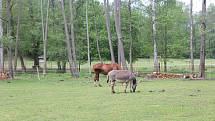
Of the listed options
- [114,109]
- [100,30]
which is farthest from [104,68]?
[100,30]

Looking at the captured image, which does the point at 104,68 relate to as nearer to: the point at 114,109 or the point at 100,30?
the point at 114,109

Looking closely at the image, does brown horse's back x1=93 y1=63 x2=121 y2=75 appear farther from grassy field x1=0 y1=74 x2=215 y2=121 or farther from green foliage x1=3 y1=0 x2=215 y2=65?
green foliage x1=3 y1=0 x2=215 y2=65

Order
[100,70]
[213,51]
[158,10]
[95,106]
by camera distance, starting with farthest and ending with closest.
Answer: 1. [213,51]
2. [158,10]
3. [100,70]
4. [95,106]

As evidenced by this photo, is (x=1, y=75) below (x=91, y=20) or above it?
below

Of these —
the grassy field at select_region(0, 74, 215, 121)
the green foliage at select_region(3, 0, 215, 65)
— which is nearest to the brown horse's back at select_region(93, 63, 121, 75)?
the grassy field at select_region(0, 74, 215, 121)

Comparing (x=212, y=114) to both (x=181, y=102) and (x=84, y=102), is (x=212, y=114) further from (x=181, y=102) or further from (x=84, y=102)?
(x=84, y=102)

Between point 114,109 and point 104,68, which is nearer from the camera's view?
point 114,109

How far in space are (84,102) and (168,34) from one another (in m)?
55.5

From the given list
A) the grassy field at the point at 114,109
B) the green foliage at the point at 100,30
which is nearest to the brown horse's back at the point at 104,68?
the grassy field at the point at 114,109

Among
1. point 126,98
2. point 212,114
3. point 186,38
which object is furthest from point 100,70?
point 186,38

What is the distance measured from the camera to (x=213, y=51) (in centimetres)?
10812

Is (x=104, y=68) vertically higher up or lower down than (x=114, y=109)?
higher up

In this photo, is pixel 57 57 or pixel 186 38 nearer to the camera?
pixel 57 57

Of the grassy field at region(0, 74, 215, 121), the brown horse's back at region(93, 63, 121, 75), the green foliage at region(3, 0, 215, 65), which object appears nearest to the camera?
the grassy field at region(0, 74, 215, 121)
